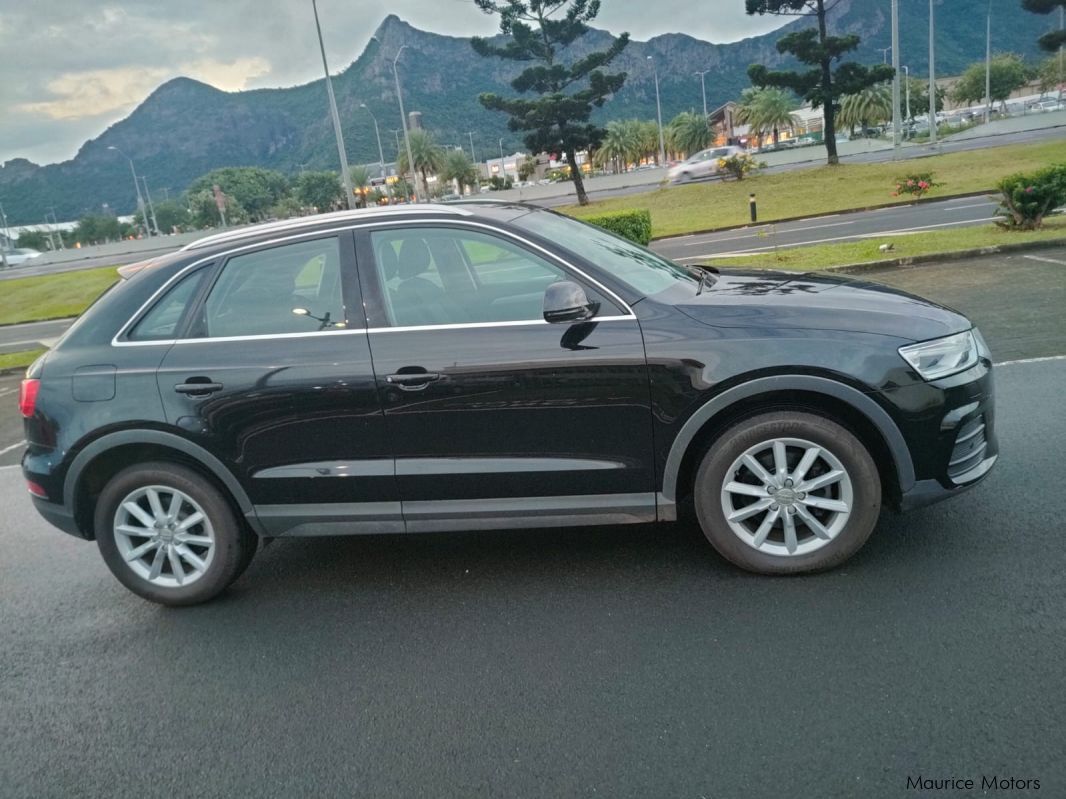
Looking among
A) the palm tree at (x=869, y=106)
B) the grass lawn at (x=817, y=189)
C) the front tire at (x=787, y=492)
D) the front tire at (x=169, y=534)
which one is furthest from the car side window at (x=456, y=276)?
the palm tree at (x=869, y=106)

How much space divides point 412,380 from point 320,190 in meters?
117

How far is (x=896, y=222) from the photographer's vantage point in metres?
18.5

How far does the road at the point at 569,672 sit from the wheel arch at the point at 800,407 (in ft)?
1.54

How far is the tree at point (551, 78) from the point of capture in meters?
39.7

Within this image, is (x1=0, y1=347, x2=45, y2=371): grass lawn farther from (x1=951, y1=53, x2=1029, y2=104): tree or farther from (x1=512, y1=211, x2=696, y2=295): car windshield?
(x1=951, y1=53, x2=1029, y2=104): tree

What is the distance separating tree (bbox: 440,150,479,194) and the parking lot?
7574cm

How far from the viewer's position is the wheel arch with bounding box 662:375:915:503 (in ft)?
11.4

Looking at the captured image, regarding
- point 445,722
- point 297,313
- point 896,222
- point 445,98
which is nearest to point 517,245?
point 297,313

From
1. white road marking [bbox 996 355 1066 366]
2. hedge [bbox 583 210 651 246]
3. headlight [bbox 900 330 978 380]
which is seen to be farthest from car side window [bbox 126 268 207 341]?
hedge [bbox 583 210 651 246]

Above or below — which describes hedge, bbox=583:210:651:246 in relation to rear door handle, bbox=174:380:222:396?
below

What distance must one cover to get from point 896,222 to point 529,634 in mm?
17836

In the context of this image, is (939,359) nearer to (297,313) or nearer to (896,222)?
(297,313)

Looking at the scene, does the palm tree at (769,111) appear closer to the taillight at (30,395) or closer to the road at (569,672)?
the road at (569,672)

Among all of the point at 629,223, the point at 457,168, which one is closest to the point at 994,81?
the point at 457,168
